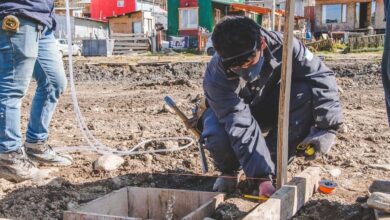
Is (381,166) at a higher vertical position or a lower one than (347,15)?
lower

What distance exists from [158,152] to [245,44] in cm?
191

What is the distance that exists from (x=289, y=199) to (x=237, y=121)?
1.93 ft

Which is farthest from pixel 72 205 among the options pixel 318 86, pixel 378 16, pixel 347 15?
pixel 347 15

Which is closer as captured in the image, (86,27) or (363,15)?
(363,15)

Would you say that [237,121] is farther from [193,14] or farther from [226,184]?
[193,14]

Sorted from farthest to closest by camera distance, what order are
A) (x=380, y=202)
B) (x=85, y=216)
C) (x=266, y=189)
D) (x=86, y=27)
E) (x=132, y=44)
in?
(x=86, y=27) → (x=132, y=44) → (x=266, y=189) → (x=85, y=216) → (x=380, y=202)

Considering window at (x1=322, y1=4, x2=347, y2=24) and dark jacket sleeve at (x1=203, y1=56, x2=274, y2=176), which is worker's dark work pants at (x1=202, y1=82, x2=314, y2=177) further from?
window at (x1=322, y1=4, x2=347, y2=24)

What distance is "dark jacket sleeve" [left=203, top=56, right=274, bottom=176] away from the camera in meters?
3.13

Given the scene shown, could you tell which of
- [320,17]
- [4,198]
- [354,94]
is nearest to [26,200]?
[4,198]

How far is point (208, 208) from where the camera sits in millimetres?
2969

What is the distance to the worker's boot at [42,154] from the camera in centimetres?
402

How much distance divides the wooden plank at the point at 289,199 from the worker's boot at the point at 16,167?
181 centimetres

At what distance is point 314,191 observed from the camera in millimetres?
3387

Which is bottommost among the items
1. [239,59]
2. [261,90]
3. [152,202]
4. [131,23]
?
[152,202]
